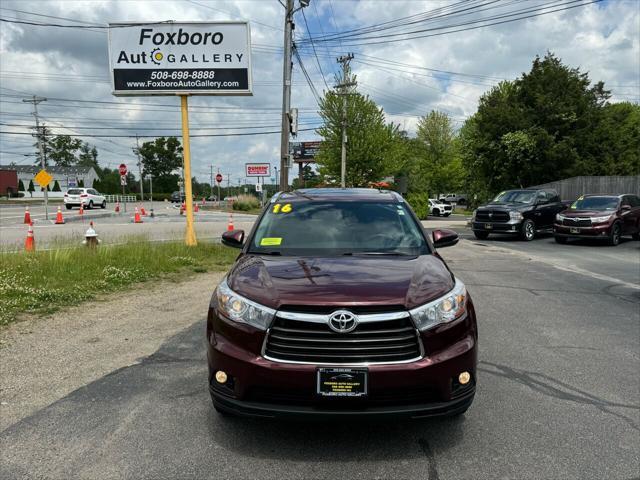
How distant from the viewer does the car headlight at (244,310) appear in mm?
2924

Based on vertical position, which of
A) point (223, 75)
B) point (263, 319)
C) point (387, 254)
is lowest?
→ point (263, 319)

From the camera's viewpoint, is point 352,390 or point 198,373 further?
point 198,373

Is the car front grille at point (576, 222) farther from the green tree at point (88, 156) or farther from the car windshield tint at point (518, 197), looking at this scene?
the green tree at point (88, 156)

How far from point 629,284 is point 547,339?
476 cm

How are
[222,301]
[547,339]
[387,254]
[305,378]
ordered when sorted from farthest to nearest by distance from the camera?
[547,339] < [387,254] < [222,301] < [305,378]

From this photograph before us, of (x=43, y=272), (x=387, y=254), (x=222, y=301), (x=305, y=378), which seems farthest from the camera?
(x=43, y=272)

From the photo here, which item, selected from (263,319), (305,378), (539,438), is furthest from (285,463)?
(539,438)

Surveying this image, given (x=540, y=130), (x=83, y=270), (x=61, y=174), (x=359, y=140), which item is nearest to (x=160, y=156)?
(x=61, y=174)

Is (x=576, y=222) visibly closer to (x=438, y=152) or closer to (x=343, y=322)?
(x=343, y=322)

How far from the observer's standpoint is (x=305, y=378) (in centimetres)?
278

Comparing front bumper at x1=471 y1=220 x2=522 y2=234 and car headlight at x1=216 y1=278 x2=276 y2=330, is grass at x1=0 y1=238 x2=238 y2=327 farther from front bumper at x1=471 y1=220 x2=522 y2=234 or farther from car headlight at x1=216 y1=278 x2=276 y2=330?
front bumper at x1=471 y1=220 x2=522 y2=234

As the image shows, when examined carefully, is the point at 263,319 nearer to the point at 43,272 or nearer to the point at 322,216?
the point at 322,216

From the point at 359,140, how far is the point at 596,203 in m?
Result: 24.7

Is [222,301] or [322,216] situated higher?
[322,216]
